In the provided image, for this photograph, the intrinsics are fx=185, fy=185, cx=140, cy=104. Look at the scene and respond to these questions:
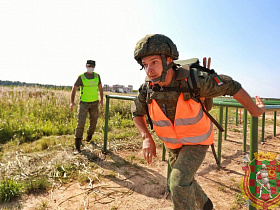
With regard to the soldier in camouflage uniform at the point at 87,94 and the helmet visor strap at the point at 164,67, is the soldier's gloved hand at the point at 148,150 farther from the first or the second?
the soldier in camouflage uniform at the point at 87,94

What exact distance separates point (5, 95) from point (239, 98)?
32.4 ft

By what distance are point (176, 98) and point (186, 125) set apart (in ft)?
0.80

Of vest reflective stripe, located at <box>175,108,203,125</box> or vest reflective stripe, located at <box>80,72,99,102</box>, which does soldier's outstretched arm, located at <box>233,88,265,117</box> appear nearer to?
vest reflective stripe, located at <box>175,108,203,125</box>

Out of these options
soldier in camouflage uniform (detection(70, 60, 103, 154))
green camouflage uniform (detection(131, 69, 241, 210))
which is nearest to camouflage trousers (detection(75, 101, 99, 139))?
soldier in camouflage uniform (detection(70, 60, 103, 154))

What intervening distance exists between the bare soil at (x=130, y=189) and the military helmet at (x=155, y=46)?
1808mm

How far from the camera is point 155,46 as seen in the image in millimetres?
1622

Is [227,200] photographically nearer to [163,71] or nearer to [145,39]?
[163,71]

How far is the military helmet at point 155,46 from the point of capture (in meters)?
1.62

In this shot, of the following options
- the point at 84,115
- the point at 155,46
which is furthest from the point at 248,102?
the point at 84,115

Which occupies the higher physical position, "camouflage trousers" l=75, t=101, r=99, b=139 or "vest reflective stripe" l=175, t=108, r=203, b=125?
"vest reflective stripe" l=175, t=108, r=203, b=125

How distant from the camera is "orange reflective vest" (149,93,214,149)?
5.06ft

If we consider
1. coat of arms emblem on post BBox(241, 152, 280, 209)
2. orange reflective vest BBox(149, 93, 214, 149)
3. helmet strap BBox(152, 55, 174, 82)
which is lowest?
coat of arms emblem on post BBox(241, 152, 280, 209)

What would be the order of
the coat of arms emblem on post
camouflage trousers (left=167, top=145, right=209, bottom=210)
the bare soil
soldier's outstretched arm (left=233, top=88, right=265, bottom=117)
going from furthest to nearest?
the bare soil < the coat of arms emblem on post < soldier's outstretched arm (left=233, top=88, right=265, bottom=117) < camouflage trousers (left=167, top=145, right=209, bottom=210)

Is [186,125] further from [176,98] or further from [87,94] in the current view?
[87,94]
